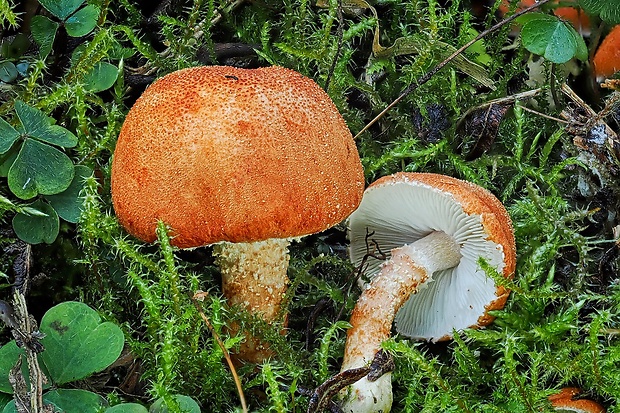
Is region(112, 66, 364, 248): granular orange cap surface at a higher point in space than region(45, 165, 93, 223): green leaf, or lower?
higher

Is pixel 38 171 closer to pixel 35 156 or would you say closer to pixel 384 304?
pixel 35 156

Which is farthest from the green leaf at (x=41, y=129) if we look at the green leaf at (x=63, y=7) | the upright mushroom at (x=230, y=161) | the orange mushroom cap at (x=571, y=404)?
the orange mushroom cap at (x=571, y=404)

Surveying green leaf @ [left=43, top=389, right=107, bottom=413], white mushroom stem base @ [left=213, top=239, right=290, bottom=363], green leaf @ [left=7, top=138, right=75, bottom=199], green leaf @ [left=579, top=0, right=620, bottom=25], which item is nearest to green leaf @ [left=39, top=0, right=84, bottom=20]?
green leaf @ [left=7, top=138, right=75, bottom=199]

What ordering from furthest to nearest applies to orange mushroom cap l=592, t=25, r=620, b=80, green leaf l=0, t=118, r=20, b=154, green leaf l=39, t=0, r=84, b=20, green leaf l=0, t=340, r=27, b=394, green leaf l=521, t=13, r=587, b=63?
orange mushroom cap l=592, t=25, r=620, b=80, green leaf l=521, t=13, r=587, b=63, green leaf l=39, t=0, r=84, b=20, green leaf l=0, t=118, r=20, b=154, green leaf l=0, t=340, r=27, b=394

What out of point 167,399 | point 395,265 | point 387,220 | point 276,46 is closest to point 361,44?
point 276,46

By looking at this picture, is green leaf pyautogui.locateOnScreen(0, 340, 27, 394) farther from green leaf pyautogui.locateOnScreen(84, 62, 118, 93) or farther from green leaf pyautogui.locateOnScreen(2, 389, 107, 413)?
green leaf pyautogui.locateOnScreen(84, 62, 118, 93)

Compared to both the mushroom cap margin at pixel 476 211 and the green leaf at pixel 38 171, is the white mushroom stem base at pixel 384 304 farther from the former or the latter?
the green leaf at pixel 38 171

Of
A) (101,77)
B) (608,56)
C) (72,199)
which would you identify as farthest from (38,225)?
(608,56)
